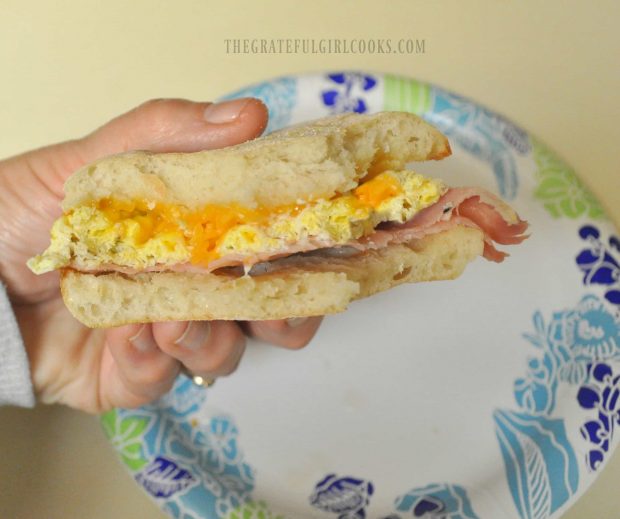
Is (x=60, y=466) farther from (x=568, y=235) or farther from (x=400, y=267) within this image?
(x=568, y=235)

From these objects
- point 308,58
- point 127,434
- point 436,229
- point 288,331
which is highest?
point 308,58

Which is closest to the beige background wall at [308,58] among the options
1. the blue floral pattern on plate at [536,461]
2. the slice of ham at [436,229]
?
the blue floral pattern on plate at [536,461]

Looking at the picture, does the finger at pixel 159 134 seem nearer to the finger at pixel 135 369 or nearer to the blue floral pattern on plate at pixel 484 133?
the finger at pixel 135 369

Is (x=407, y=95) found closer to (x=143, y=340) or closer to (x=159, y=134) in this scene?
(x=159, y=134)

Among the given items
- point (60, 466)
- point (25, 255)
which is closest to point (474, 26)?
point (25, 255)

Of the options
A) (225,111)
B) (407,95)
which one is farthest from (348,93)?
(225,111)

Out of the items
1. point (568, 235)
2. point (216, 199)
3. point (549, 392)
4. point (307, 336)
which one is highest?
point (216, 199)
